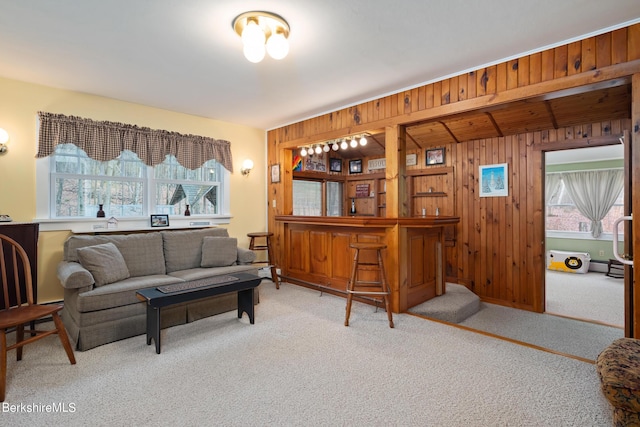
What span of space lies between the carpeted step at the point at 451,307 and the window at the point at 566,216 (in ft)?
15.7

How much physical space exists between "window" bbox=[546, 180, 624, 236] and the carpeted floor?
19.8ft

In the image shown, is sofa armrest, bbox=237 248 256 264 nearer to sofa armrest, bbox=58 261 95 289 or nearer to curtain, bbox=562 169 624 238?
sofa armrest, bbox=58 261 95 289

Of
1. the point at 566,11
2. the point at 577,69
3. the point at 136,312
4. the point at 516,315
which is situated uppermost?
the point at 566,11

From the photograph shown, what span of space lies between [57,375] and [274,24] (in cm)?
295

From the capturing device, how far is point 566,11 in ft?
6.93

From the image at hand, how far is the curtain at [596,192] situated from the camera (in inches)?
254

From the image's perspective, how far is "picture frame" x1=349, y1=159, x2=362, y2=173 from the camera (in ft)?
20.8

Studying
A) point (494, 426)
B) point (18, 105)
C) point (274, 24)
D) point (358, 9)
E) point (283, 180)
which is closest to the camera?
point (494, 426)

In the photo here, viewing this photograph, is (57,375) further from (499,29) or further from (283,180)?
(499,29)

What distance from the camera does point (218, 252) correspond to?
154 inches

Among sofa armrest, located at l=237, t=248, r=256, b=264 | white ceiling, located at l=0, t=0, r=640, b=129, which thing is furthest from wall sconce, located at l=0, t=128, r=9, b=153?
sofa armrest, located at l=237, t=248, r=256, b=264

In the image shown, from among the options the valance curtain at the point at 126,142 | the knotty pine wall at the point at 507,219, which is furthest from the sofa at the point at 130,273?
the knotty pine wall at the point at 507,219

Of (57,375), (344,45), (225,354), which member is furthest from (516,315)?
(57,375)

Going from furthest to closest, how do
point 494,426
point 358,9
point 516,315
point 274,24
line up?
point 516,315 → point 274,24 → point 358,9 → point 494,426
